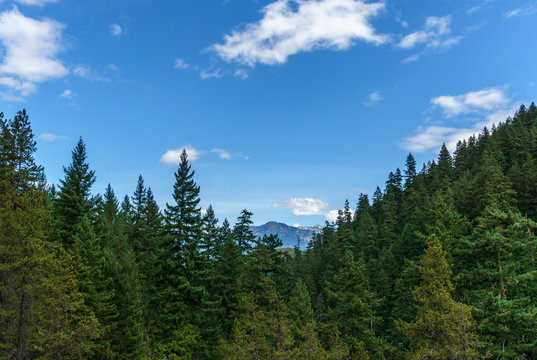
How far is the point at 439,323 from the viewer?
68.4 feet

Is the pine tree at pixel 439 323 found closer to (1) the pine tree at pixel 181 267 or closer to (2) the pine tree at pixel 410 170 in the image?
(1) the pine tree at pixel 181 267

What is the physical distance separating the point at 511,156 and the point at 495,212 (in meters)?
47.4

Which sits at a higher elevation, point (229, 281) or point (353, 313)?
point (229, 281)

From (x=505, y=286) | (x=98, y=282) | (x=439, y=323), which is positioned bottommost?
(x=439, y=323)

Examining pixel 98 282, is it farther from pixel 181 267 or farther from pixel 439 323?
pixel 439 323

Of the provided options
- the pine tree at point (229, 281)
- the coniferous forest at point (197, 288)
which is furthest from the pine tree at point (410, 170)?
the pine tree at point (229, 281)

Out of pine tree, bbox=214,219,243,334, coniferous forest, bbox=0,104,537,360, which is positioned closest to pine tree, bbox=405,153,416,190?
coniferous forest, bbox=0,104,537,360

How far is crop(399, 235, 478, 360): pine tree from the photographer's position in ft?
62.3

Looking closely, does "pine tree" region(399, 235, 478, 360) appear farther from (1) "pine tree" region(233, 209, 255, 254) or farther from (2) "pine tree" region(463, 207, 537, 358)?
(1) "pine tree" region(233, 209, 255, 254)

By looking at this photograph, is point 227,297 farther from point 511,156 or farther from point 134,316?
point 511,156

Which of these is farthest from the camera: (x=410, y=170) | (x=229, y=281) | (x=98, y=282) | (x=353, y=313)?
(x=410, y=170)

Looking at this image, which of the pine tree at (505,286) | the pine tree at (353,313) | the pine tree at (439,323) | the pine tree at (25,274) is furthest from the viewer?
the pine tree at (353,313)

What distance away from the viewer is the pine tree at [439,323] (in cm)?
1898

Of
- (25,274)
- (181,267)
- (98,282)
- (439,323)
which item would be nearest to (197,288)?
(181,267)
